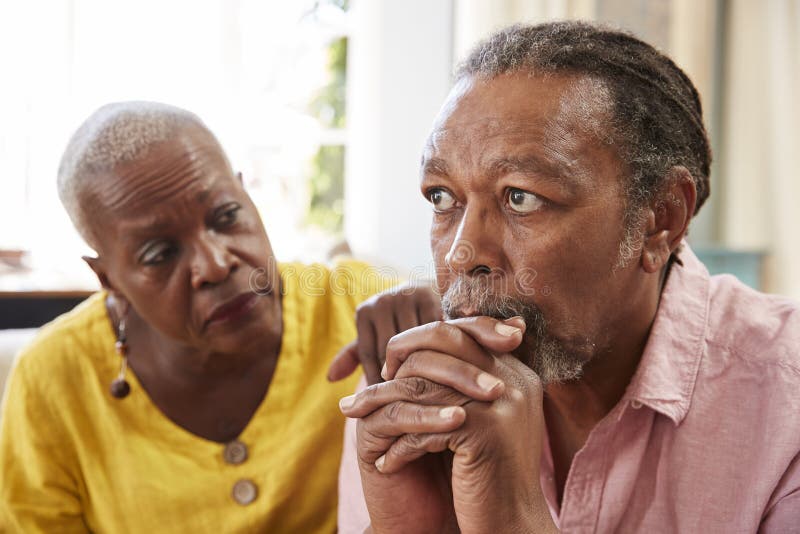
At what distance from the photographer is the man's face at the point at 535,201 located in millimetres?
1207

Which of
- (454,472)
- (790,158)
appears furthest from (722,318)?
(790,158)

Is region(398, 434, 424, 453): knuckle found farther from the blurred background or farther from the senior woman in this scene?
the blurred background

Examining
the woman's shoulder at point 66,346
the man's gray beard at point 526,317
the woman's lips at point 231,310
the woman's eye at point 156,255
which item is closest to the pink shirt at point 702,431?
the man's gray beard at point 526,317

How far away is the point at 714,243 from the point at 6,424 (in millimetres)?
4095

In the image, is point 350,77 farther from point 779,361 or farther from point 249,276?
point 779,361

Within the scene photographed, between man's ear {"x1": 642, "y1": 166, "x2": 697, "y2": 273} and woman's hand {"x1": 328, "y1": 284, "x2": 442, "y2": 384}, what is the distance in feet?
1.46

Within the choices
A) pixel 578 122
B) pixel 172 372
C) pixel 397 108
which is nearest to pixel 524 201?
pixel 578 122

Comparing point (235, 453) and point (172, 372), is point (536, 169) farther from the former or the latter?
point (172, 372)

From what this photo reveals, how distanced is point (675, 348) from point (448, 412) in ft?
1.66

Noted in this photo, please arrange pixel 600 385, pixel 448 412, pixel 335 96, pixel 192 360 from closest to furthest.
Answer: pixel 448 412 < pixel 600 385 < pixel 192 360 < pixel 335 96

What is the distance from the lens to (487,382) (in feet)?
3.46

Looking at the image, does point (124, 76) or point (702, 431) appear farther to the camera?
point (124, 76)

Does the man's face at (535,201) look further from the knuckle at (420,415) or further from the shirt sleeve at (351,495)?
the shirt sleeve at (351,495)

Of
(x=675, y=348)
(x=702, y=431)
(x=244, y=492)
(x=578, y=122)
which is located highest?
(x=578, y=122)
